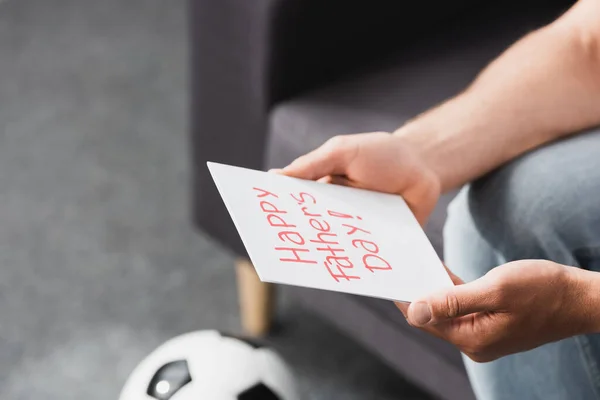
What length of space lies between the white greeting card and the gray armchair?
25 cm

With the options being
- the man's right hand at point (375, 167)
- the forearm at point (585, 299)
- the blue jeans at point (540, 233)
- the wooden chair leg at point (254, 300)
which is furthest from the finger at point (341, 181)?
the wooden chair leg at point (254, 300)

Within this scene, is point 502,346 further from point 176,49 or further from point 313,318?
point 176,49

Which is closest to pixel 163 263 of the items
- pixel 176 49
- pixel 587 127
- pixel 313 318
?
pixel 313 318

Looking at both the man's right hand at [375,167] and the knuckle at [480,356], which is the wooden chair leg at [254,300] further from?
the knuckle at [480,356]

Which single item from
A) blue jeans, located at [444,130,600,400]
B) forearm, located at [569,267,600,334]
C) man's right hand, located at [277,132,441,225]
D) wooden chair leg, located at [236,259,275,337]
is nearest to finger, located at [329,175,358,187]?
man's right hand, located at [277,132,441,225]

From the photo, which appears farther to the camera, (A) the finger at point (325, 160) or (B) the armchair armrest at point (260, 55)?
(B) the armchair armrest at point (260, 55)

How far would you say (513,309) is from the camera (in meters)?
0.75

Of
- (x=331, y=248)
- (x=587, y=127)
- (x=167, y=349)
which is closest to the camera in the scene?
(x=331, y=248)

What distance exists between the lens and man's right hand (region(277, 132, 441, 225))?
89 cm

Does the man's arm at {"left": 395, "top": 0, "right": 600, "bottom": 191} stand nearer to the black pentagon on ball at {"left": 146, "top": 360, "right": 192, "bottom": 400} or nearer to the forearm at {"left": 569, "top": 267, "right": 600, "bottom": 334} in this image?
the forearm at {"left": 569, "top": 267, "right": 600, "bottom": 334}

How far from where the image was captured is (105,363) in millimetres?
1340

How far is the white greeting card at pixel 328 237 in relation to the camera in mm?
731

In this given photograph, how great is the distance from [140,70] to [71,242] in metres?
0.58

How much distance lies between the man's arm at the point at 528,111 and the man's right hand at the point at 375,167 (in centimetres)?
3
